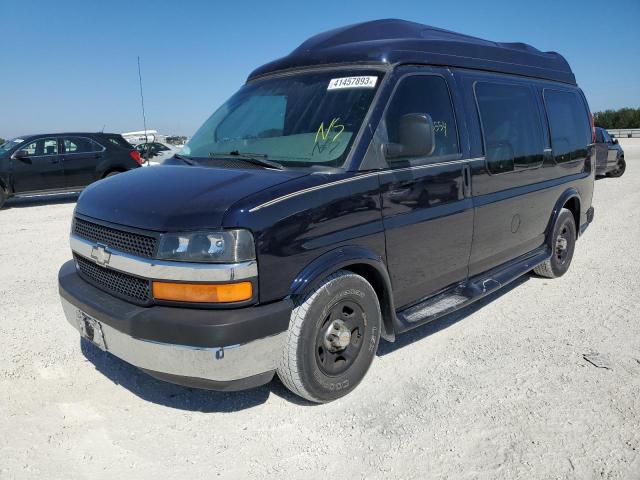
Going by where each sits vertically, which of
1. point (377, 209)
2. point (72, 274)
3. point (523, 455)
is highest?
point (377, 209)

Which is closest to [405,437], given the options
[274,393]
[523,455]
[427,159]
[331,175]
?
[523,455]

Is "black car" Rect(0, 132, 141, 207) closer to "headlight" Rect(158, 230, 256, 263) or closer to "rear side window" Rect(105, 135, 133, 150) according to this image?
"rear side window" Rect(105, 135, 133, 150)

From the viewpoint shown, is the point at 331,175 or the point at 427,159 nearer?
the point at 331,175

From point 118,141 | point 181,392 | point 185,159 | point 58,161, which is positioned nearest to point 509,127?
point 185,159

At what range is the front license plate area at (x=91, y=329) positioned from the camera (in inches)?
117

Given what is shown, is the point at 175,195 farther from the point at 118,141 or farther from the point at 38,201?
the point at 38,201

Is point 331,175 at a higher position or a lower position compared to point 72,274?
higher

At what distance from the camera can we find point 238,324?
2.57 m

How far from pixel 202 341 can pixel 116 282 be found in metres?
0.80

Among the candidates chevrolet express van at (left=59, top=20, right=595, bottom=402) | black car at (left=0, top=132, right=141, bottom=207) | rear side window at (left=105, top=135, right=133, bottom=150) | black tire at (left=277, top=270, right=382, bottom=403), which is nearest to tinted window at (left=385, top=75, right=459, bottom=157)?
chevrolet express van at (left=59, top=20, right=595, bottom=402)

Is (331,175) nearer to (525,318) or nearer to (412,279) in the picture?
(412,279)

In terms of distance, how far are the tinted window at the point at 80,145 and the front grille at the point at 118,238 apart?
9.52m

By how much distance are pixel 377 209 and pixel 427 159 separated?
26.8 inches

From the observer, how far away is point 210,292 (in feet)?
8.65
